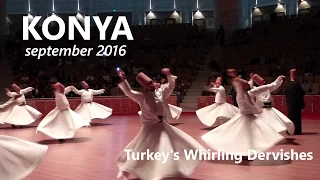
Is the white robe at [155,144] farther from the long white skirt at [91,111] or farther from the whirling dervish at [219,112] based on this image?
the long white skirt at [91,111]

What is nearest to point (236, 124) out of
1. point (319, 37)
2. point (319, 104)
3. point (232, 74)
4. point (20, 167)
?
point (232, 74)

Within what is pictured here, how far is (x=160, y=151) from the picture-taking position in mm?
5930

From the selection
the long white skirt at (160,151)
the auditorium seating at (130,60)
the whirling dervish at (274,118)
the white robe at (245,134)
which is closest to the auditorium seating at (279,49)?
the auditorium seating at (130,60)

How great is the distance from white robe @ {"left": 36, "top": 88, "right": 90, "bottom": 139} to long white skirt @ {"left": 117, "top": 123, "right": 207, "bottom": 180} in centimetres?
474

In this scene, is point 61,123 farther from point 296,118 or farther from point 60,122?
point 296,118

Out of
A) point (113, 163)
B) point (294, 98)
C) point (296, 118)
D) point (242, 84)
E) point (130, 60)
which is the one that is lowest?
point (113, 163)

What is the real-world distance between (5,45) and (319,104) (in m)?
19.2

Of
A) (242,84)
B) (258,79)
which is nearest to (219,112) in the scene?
(258,79)

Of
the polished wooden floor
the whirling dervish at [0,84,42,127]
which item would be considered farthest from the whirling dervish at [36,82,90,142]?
the whirling dervish at [0,84,42,127]

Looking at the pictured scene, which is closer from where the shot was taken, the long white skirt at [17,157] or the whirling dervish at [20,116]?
the long white skirt at [17,157]

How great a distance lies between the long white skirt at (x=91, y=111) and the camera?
1436cm

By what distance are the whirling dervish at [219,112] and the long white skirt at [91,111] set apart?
388 centimetres

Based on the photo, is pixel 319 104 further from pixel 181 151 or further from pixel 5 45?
pixel 5 45

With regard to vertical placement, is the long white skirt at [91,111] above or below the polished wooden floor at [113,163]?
above
